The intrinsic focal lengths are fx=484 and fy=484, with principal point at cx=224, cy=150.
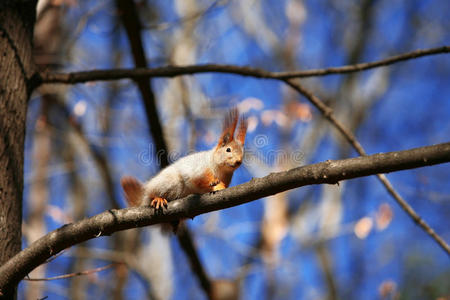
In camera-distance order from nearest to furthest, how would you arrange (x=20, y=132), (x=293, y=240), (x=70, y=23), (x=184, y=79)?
(x=20, y=132) → (x=184, y=79) → (x=70, y=23) → (x=293, y=240)

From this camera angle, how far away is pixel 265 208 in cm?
937

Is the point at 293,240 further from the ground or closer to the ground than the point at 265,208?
closer to the ground

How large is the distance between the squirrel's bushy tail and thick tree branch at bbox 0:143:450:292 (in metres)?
1.15

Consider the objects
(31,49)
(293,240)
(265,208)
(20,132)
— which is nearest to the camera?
(20,132)

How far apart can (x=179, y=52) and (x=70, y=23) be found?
1.79 m

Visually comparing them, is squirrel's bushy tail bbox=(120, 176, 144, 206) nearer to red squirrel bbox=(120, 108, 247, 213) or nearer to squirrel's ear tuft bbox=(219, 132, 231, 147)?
red squirrel bbox=(120, 108, 247, 213)

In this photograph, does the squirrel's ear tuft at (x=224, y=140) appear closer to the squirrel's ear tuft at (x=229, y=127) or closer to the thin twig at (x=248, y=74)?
the squirrel's ear tuft at (x=229, y=127)

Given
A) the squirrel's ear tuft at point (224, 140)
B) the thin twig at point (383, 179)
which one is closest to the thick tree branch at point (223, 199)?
the thin twig at point (383, 179)

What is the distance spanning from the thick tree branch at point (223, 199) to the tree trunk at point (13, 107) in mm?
202

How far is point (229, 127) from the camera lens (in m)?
3.07

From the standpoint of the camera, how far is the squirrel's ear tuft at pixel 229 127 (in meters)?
3.04

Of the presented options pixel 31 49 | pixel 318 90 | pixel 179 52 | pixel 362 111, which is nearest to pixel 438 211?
pixel 362 111

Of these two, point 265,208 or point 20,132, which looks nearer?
point 20,132

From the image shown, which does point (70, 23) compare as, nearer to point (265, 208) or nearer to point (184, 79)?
point (184, 79)
